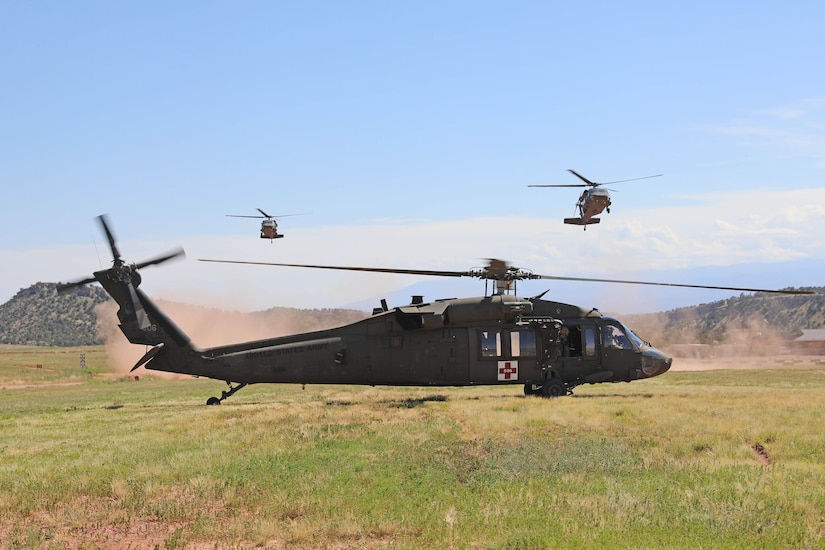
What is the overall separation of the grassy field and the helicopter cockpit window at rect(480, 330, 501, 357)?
233cm

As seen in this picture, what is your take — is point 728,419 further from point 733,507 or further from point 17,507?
A: point 17,507

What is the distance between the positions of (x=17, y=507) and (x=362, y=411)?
12570mm

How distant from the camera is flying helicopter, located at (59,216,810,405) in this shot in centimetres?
2691

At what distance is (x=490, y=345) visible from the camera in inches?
1064

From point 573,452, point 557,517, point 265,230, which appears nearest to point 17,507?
point 557,517

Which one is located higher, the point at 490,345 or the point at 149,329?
the point at 149,329

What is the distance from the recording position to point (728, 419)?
20250 millimetres

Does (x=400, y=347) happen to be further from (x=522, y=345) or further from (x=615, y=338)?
(x=615, y=338)

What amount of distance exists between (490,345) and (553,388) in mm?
2694

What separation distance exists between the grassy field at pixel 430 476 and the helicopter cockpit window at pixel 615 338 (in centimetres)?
301

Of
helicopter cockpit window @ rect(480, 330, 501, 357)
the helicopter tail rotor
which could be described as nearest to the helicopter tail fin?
the helicopter tail rotor

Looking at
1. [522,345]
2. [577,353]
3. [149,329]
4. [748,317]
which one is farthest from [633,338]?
[748,317]

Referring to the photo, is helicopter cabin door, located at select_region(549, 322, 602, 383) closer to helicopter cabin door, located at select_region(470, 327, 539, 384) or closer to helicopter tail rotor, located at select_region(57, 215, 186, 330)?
helicopter cabin door, located at select_region(470, 327, 539, 384)

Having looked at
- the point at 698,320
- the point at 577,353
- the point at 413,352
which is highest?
the point at 698,320
